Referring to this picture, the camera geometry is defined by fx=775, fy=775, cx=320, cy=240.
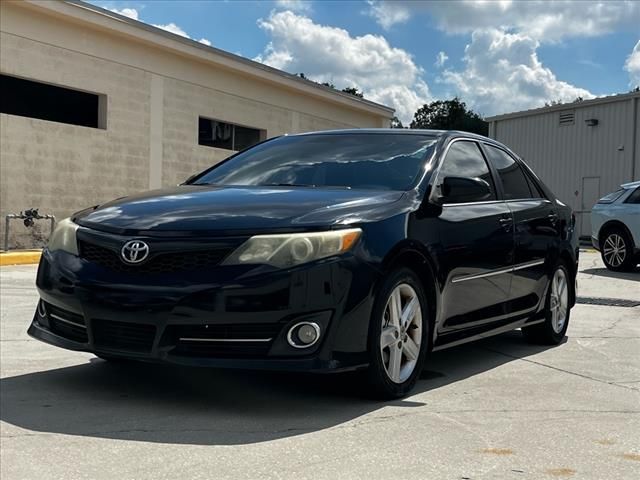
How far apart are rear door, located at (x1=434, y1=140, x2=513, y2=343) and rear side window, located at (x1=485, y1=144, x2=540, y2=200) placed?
183mm

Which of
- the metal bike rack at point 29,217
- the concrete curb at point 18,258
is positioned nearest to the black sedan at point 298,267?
the concrete curb at point 18,258

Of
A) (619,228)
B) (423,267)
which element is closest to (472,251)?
(423,267)

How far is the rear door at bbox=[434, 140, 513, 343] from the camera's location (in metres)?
4.53

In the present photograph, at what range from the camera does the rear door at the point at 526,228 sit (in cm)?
538

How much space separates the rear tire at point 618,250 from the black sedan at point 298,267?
860 centimetres

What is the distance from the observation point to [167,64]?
19.1 m

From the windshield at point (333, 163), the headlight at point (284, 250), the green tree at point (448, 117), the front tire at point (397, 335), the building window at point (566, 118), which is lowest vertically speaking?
the front tire at point (397, 335)

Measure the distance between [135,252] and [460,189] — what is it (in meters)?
Result: 1.94

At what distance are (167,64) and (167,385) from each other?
15889 mm

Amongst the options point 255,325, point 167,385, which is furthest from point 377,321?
point 167,385

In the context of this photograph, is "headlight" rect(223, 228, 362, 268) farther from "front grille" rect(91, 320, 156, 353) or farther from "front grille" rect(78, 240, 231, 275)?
"front grille" rect(91, 320, 156, 353)

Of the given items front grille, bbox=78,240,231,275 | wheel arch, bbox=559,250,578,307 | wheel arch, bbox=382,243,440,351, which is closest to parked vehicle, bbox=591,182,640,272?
wheel arch, bbox=559,250,578,307

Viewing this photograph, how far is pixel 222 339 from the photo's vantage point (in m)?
3.67

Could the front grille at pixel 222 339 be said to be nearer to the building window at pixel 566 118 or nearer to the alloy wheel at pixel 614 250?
the alloy wheel at pixel 614 250
